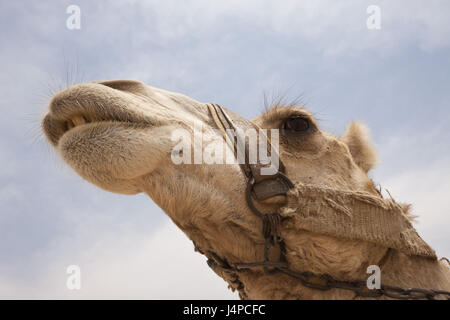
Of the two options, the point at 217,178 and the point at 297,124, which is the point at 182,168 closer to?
the point at 217,178

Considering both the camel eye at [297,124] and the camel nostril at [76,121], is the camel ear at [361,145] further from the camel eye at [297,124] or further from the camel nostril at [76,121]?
the camel nostril at [76,121]

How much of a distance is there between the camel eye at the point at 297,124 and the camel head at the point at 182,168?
0.10 m

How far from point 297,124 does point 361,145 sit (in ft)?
2.76

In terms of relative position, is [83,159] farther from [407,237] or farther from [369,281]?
[407,237]

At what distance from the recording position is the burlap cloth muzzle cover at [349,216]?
2836mm

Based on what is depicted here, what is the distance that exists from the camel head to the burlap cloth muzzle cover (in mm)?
82

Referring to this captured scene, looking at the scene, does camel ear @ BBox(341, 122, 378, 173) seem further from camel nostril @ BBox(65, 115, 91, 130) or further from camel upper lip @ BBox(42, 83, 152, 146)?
camel nostril @ BBox(65, 115, 91, 130)

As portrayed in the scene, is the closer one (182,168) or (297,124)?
(182,168)

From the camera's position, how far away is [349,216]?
2906 millimetres

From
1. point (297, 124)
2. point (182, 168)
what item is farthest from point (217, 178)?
point (297, 124)

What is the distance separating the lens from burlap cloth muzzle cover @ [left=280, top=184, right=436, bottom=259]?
284 cm
